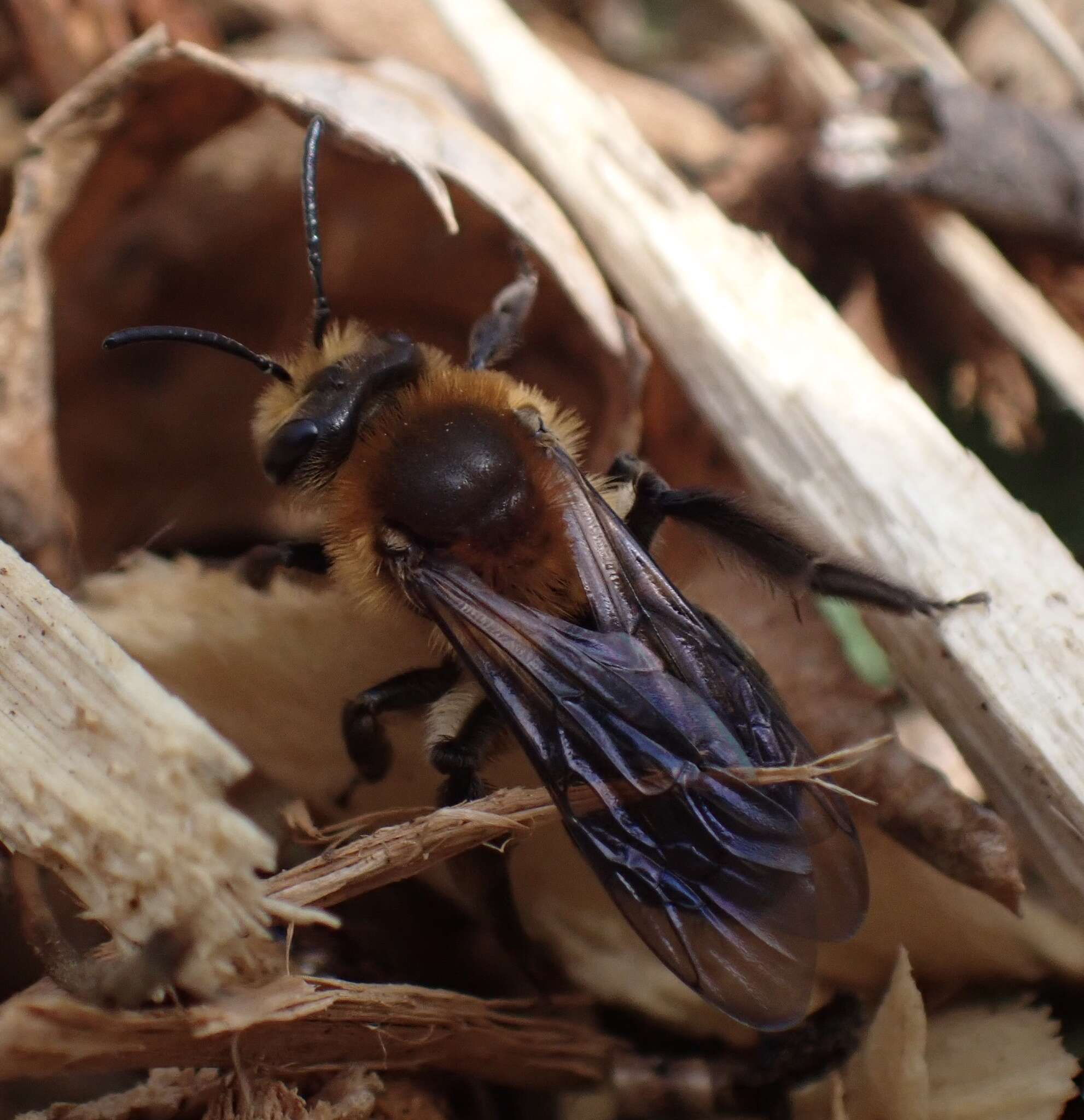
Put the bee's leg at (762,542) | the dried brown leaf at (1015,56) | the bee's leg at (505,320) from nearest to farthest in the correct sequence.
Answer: the bee's leg at (762,542) → the bee's leg at (505,320) → the dried brown leaf at (1015,56)

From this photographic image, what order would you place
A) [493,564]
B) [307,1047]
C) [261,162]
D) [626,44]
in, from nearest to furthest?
[307,1047] < [493,564] < [261,162] < [626,44]

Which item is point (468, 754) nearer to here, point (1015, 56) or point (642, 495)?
point (642, 495)

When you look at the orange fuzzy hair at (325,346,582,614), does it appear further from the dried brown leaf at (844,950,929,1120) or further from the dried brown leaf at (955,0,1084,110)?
the dried brown leaf at (955,0,1084,110)

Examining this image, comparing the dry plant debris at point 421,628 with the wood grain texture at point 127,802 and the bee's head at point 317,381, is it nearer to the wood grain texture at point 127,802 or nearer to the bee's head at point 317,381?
the wood grain texture at point 127,802

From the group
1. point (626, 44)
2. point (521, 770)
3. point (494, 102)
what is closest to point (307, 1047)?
point (521, 770)

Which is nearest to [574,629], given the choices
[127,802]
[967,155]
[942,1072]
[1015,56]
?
[127,802]

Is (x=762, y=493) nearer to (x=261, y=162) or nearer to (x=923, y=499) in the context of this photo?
(x=923, y=499)

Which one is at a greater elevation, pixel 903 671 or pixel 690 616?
pixel 690 616

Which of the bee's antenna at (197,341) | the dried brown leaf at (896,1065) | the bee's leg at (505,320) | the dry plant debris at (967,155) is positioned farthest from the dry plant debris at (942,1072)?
the dry plant debris at (967,155)
